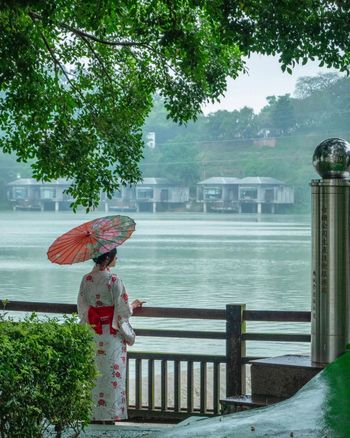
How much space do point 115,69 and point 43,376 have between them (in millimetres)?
7510

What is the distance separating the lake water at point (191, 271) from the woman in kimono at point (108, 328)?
577 inches

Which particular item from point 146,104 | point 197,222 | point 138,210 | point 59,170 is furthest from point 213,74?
point 197,222

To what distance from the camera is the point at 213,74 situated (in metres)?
10.2

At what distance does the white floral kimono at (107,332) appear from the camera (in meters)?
5.96

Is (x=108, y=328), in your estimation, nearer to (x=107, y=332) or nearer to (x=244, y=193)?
(x=107, y=332)

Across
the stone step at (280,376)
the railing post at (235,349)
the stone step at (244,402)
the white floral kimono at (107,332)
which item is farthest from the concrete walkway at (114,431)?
the stone step at (280,376)

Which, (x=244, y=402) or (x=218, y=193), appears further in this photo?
(x=218, y=193)

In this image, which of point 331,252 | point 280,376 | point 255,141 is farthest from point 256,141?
point 280,376

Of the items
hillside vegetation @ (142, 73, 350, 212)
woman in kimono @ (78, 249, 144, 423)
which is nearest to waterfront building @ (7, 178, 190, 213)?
hillside vegetation @ (142, 73, 350, 212)

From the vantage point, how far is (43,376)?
4316 millimetres

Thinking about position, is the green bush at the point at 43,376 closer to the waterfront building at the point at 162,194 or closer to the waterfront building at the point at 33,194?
the waterfront building at the point at 162,194

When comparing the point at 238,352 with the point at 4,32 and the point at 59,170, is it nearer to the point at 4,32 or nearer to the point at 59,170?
the point at 4,32

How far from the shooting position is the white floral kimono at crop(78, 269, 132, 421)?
596 cm

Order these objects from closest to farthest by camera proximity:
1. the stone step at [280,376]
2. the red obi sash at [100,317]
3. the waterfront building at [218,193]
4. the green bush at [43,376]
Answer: the green bush at [43,376] → the stone step at [280,376] → the red obi sash at [100,317] → the waterfront building at [218,193]
